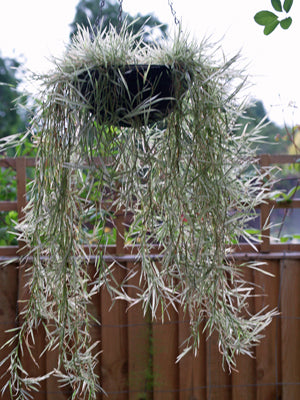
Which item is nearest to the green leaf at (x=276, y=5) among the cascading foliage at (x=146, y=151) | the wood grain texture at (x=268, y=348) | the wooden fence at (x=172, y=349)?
the cascading foliage at (x=146, y=151)

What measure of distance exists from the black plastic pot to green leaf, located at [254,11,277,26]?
0.19 metres

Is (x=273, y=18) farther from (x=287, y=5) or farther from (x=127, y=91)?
(x=127, y=91)

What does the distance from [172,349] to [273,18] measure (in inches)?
48.8

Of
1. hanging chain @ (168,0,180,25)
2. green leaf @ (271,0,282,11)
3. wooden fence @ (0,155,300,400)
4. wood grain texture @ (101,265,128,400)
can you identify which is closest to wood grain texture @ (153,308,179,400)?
wooden fence @ (0,155,300,400)

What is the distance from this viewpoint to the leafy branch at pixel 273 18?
0.64 m

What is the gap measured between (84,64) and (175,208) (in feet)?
1.14

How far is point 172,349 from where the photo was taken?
5.18 ft

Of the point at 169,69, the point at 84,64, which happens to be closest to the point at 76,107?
the point at 84,64

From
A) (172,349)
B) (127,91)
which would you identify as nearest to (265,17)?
(127,91)

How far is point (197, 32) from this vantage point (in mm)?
822

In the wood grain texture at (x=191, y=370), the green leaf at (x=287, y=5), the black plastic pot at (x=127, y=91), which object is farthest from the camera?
the wood grain texture at (x=191, y=370)

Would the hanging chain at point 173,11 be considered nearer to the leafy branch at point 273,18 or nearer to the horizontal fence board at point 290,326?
the leafy branch at point 273,18

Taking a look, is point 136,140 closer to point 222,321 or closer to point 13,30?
point 222,321

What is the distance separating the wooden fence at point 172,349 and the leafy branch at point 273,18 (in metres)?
0.99
